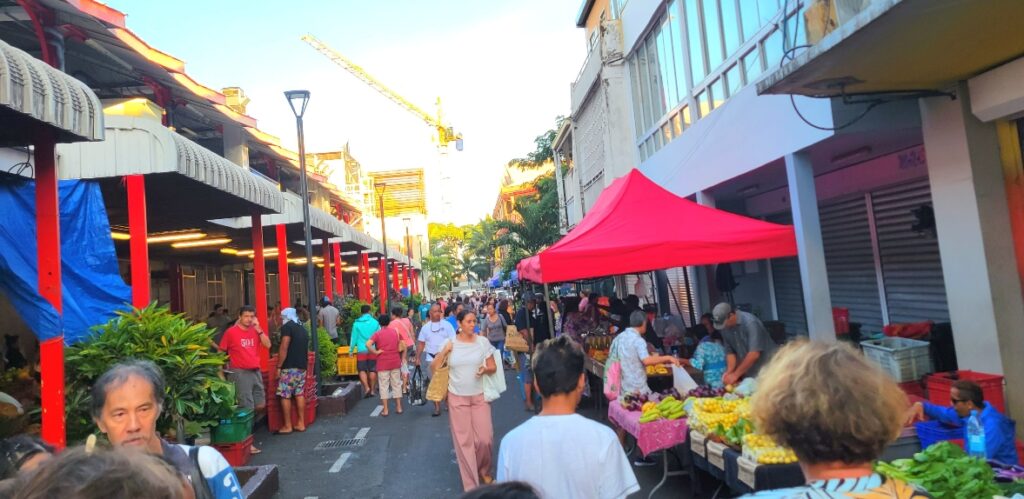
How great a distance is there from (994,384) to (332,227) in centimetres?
1398

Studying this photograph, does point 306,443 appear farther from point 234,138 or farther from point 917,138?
point 234,138

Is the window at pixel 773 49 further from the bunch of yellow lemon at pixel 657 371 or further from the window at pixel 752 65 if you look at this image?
the bunch of yellow lemon at pixel 657 371

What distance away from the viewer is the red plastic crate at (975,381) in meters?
5.92

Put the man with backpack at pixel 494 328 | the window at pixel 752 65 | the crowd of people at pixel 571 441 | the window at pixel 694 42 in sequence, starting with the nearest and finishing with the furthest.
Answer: the crowd of people at pixel 571 441 < the window at pixel 752 65 < the window at pixel 694 42 < the man with backpack at pixel 494 328

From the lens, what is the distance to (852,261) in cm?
1055

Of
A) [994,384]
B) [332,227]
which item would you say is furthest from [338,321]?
[994,384]

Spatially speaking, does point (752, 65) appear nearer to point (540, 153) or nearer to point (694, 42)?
point (694, 42)

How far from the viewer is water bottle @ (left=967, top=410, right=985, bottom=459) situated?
464cm

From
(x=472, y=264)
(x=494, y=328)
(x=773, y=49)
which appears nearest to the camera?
(x=773, y=49)

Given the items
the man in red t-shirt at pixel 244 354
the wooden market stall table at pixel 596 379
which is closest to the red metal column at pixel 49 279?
the man in red t-shirt at pixel 244 354

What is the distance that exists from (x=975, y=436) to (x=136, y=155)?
28.4 ft

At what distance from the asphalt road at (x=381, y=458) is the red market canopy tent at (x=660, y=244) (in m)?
2.36

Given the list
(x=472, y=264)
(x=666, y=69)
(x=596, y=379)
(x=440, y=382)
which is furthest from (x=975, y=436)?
(x=472, y=264)

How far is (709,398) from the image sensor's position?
20.0 ft
